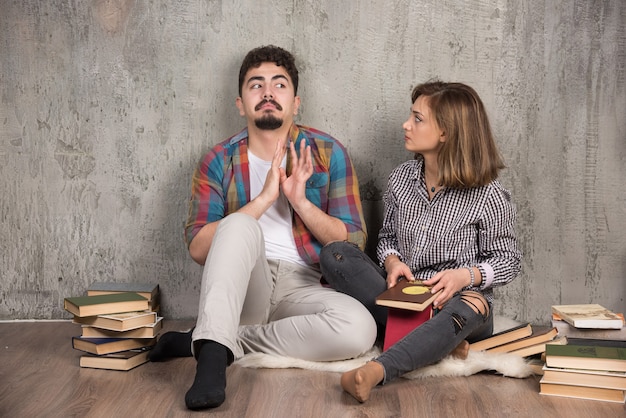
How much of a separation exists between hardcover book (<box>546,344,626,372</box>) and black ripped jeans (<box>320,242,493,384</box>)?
301 millimetres

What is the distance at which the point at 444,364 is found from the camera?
2.60m

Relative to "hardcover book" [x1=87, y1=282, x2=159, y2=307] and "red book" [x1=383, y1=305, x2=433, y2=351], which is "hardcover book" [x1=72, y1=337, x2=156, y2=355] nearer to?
"hardcover book" [x1=87, y1=282, x2=159, y2=307]

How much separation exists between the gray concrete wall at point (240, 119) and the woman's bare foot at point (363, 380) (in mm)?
1161

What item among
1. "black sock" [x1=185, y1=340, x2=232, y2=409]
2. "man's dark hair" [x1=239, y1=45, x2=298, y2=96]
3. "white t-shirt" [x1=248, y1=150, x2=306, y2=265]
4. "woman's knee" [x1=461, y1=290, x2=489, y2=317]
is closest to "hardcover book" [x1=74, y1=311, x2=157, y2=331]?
"black sock" [x1=185, y1=340, x2=232, y2=409]

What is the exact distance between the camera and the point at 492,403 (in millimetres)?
2336

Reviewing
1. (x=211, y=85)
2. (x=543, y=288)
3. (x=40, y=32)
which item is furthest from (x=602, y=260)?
(x=40, y=32)

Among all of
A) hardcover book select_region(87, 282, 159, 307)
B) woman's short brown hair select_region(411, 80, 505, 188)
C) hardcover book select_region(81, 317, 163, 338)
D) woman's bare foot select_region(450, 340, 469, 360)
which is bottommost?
woman's bare foot select_region(450, 340, 469, 360)

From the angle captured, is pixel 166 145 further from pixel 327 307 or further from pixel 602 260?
pixel 602 260

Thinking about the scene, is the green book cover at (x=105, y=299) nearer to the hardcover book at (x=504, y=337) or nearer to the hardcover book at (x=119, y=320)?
the hardcover book at (x=119, y=320)

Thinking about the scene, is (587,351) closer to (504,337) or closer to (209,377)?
(504,337)

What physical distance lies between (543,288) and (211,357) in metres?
1.73

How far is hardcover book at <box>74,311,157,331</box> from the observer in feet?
8.75

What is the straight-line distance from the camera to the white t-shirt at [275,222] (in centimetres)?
303

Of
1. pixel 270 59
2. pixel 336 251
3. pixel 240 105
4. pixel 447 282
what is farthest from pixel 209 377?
pixel 270 59
